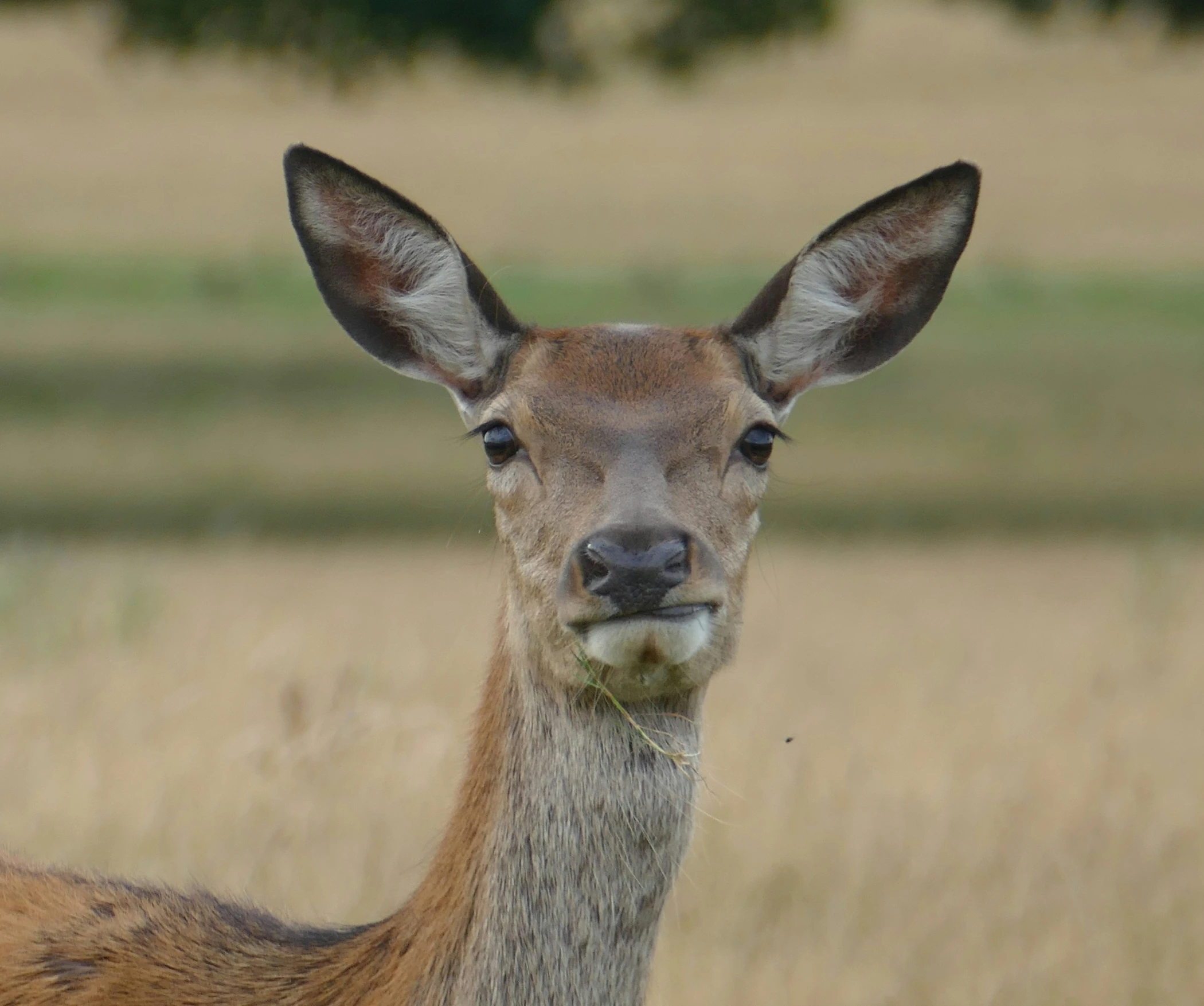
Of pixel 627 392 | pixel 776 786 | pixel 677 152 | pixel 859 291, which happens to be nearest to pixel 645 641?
pixel 627 392

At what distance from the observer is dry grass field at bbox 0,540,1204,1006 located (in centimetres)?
577

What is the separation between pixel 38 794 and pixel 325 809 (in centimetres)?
94

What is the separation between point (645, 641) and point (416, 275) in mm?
1155

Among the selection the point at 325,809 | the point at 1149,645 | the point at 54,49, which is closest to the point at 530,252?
the point at 54,49

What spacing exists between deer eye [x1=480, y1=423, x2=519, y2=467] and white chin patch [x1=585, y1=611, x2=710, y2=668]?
22.8 inches

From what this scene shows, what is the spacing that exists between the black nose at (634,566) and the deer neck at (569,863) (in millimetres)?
292

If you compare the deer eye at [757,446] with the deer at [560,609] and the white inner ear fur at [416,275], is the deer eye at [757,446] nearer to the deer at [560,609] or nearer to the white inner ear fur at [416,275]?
the deer at [560,609]

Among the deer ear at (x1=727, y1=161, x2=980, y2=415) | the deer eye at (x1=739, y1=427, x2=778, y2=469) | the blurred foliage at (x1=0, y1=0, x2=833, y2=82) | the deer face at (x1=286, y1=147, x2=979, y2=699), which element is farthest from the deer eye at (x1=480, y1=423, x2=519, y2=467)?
the blurred foliage at (x1=0, y1=0, x2=833, y2=82)

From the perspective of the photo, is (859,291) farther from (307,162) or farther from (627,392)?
(307,162)

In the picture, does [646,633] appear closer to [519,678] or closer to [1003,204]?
[519,678]

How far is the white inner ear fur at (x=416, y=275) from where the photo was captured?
4.11 meters

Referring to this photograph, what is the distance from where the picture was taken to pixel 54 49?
24.9m

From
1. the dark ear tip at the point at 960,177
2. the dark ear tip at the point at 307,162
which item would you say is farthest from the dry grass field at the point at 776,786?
the dark ear tip at the point at 960,177

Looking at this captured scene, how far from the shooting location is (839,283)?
14.3ft
